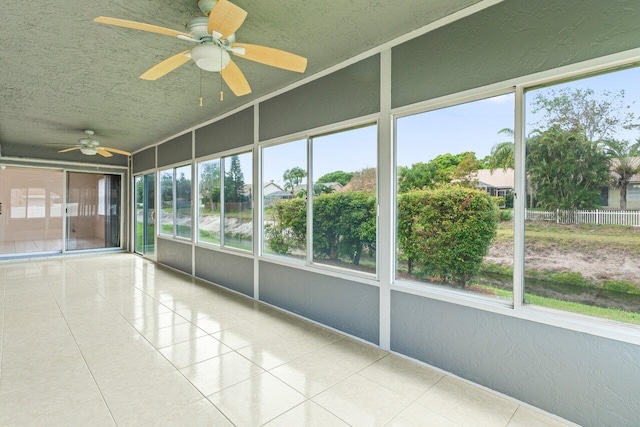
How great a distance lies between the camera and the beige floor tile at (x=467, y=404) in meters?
1.94

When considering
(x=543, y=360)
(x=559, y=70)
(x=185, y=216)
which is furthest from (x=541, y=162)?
(x=185, y=216)

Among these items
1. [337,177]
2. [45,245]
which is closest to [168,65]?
[337,177]

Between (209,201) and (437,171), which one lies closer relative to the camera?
(437,171)

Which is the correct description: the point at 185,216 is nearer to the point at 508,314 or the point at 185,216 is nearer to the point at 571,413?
the point at 508,314

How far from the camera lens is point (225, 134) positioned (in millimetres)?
4863

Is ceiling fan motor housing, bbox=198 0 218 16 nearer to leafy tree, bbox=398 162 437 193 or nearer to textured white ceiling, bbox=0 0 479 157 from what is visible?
textured white ceiling, bbox=0 0 479 157

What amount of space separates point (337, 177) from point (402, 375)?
1.98 metres

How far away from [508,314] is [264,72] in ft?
10.5

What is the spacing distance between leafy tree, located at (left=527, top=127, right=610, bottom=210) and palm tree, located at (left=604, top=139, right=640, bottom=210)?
0.13 feet

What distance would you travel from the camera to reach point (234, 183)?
192 inches

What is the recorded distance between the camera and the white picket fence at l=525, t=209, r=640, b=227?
182 centimetres

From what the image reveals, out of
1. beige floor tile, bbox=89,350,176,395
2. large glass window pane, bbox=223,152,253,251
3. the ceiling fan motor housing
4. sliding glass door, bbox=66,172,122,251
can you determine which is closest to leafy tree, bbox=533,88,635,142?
the ceiling fan motor housing

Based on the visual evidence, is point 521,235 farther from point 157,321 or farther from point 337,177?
point 157,321

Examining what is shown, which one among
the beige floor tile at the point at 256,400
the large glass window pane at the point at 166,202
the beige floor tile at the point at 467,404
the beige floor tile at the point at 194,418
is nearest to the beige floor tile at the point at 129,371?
the beige floor tile at the point at 194,418
